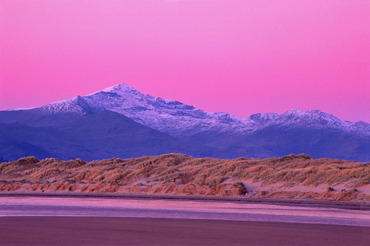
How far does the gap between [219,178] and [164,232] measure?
148 ft

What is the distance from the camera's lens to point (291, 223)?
28.0m

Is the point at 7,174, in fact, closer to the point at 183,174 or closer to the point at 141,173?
the point at 141,173

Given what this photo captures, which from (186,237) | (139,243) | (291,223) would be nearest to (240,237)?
(186,237)

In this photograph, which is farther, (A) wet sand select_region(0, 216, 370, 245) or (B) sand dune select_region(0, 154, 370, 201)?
(B) sand dune select_region(0, 154, 370, 201)

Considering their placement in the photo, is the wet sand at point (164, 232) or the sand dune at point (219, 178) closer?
the wet sand at point (164, 232)

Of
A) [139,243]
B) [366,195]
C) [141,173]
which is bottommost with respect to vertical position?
[139,243]

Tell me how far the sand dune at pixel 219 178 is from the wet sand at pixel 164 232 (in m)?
25.1

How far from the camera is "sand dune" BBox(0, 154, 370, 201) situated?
5669 centimetres

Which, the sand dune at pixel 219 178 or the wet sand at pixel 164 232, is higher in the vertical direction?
the sand dune at pixel 219 178

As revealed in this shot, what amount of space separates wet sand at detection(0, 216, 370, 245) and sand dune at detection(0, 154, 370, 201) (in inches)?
990

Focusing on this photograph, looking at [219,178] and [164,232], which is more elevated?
[219,178]

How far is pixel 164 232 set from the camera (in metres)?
23.4

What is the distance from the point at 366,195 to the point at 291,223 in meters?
23.7

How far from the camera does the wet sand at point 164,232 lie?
20500mm
